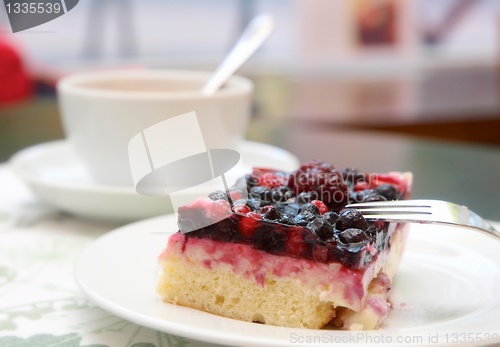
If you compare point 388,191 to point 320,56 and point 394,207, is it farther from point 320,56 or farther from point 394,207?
point 320,56

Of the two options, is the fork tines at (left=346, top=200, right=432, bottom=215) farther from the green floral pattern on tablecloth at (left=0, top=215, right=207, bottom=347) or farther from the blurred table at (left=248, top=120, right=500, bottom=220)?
the blurred table at (left=248, top=120, right=500, bottom=220)

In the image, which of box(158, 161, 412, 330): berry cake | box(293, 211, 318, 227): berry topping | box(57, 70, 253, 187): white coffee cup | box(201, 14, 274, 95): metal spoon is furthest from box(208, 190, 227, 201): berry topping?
box(201, 14, 274, 95): metal spoon

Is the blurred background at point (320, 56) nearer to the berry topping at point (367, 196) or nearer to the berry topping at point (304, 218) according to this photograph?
Answer: the berry topping at point (367, 196)

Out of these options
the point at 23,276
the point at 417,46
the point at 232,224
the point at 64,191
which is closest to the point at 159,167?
the point at 64,191

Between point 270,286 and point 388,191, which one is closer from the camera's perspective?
point 270,286

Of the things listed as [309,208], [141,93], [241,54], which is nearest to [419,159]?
[241,54]
